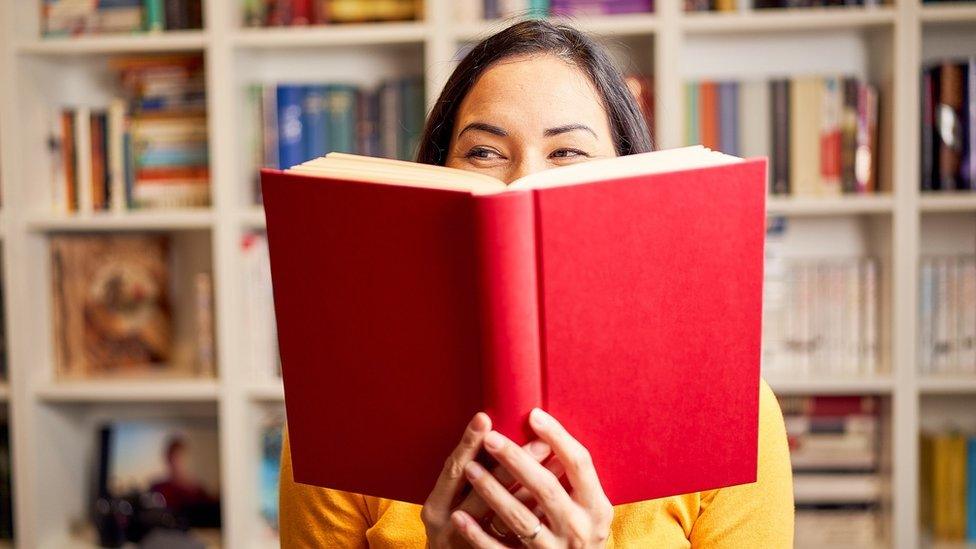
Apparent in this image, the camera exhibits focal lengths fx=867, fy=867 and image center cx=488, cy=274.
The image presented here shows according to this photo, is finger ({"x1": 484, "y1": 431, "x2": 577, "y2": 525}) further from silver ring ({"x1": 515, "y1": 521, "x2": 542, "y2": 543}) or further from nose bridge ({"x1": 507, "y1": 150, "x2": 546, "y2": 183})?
nose bridge ({"x1": 507, "y1": 150, "x2": 546, "y2": 183})

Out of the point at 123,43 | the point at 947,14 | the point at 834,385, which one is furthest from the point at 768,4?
the point at 123,43

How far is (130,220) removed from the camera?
1.95 m

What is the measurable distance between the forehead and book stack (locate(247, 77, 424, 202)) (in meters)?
0.97

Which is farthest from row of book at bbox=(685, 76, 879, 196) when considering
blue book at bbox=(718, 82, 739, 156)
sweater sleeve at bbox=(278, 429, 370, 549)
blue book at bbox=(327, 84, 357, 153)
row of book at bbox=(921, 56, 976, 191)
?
sweater sleeve at bbox=(278, 429, 370, 549)

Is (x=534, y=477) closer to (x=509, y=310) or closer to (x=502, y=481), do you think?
(x=502, y=481)

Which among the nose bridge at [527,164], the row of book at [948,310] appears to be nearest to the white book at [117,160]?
the nose bridge at [527,164]

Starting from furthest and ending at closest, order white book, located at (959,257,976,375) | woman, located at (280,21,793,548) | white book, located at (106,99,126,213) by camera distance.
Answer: white book, located at (106,99,126,213) → white book, located at (959,257,976,375) → woman, located at (280,21,793,548)

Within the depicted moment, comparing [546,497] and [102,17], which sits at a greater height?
[102,17]

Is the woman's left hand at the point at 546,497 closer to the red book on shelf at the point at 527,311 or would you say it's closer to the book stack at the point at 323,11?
the red book on shelf at the point at 527,311

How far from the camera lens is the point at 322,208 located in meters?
0.74

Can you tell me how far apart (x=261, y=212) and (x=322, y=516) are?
1034 mm

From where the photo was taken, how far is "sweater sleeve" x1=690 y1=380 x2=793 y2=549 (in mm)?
970

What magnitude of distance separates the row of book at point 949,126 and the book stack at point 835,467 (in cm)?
51

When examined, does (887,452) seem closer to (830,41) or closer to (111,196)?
(830,41)
